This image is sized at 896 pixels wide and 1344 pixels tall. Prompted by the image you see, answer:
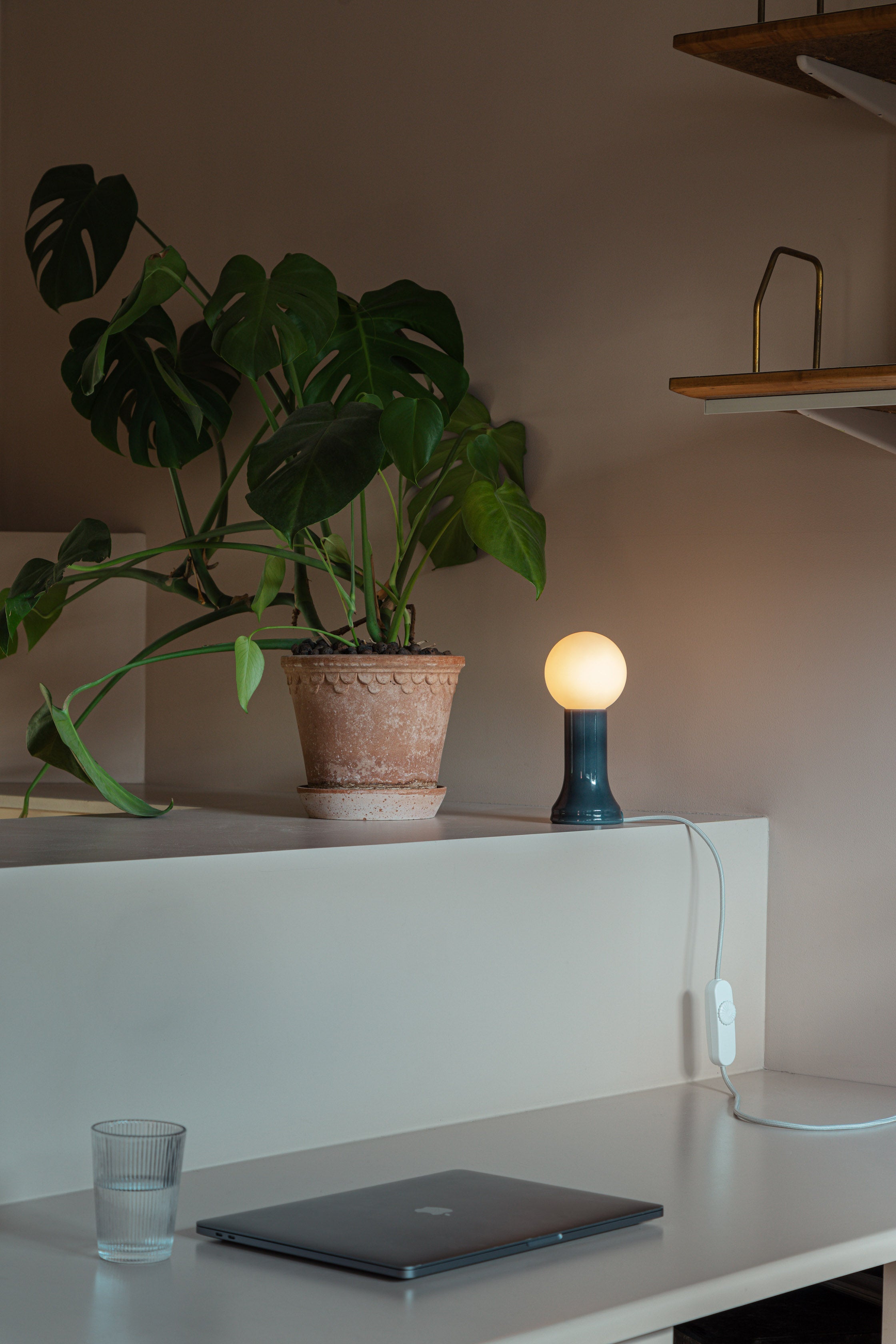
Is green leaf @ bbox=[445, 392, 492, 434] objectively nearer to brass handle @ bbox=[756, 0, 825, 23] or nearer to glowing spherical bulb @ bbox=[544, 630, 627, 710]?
glowing spherical bulb @ bbox=[544, 630, 627, 710]

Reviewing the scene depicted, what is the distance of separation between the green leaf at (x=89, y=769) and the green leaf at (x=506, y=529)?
488 millimetres

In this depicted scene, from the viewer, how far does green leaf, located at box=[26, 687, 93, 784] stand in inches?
68.7

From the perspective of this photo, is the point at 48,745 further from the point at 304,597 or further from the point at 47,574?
the point at 304,597

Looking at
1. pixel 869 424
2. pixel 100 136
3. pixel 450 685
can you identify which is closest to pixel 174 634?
pixel 450 685

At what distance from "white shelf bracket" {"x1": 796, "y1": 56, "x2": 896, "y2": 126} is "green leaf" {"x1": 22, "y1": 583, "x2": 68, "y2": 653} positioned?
106cm

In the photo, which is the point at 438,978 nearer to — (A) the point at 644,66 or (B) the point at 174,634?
(B) the point at 174,634

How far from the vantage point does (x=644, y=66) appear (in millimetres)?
1965

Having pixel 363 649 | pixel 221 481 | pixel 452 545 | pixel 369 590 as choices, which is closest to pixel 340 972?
pixel 363 649

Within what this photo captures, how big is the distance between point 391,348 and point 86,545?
0.45 m

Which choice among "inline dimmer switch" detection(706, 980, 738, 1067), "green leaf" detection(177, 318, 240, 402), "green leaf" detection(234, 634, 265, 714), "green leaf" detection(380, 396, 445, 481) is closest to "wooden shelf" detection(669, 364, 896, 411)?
"green leaf" detection(380, 396, 445, 481)

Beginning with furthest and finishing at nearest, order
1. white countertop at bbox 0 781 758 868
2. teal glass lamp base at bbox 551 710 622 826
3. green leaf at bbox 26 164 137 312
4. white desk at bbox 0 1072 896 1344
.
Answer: green leaf at bbox 26 164 137 312 < teal glass lamp base at bbox 551 710 622 826 < white countertop at bbox 0 781 758 868 < white desk at bbox 0 1072 896 1344

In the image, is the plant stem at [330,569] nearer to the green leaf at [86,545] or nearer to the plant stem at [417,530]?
the plant stem at [417,530]

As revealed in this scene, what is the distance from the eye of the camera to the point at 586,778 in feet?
5.74

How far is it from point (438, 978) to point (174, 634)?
710 millimetres
